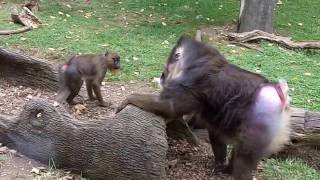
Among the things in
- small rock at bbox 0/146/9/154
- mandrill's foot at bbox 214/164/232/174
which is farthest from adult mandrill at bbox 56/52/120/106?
mandrill's foot at bbox 214/164/232/174

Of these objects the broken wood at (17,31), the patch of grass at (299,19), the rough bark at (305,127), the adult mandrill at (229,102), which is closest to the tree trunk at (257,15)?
the patch of grass at (299,19)

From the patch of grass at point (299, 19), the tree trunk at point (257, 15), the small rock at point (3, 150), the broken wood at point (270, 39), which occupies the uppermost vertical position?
the small rock at point (3, 150)

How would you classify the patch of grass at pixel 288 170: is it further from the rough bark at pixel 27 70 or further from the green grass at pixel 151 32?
the rough bark at pixel 27 70

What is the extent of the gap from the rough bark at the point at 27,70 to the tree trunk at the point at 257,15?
5.11 metres

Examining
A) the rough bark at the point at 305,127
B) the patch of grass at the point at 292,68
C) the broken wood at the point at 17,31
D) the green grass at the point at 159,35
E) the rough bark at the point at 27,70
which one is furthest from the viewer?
the broken wood at the point at 17,31

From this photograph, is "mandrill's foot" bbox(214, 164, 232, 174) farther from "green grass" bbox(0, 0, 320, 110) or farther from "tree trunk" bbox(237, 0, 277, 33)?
"tree trunk" bbox(237, 0, 277, 33)

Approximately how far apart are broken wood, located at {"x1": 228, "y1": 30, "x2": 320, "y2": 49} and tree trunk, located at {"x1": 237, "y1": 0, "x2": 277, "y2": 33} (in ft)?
1.66

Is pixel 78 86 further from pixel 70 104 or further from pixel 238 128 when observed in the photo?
pixel 238 128

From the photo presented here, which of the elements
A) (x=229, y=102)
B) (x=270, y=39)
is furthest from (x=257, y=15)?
(x=229, y=102)

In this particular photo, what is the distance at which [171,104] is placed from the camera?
430 centimetres

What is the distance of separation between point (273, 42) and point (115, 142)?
6.28 metres

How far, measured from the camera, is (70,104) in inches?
240

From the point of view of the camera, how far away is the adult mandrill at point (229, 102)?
4.19m

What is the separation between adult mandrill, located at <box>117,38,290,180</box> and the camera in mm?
4188
